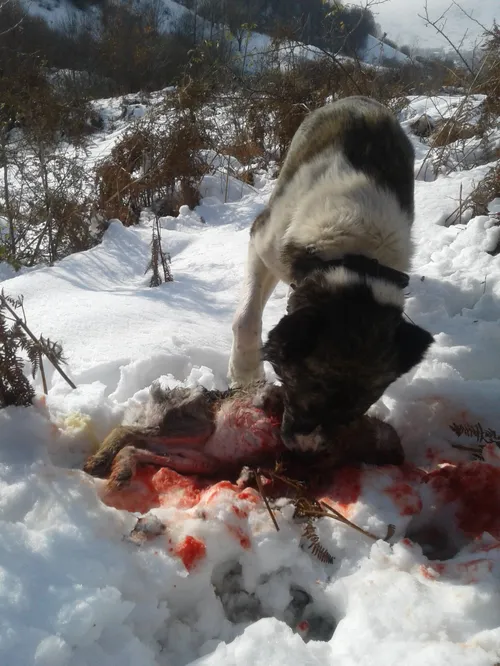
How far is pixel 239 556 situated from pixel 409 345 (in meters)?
1.04

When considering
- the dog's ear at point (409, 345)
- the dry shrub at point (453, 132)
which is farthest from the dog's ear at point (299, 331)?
the dry shrub at point (453, 132)

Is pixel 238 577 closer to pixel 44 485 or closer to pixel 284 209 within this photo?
pixel 44 485

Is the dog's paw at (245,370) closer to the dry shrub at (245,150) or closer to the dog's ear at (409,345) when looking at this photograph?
the dog's ear at (409,345)

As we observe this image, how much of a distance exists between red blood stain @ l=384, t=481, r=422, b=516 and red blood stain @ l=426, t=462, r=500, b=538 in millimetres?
94

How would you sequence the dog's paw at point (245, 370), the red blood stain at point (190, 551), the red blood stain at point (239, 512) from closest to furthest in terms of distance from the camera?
the red blood stain at point (190, 551), the red blood stain at point (239, 512), the dog's paw at point (245, 370)

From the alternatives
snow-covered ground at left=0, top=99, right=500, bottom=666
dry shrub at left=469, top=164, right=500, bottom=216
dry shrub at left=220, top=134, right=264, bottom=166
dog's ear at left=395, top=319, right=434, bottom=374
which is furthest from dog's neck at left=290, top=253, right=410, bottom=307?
dry shrub at left=220, top=134, right=264, bottom=166

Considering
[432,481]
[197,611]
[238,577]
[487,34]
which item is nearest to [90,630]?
[197,611]

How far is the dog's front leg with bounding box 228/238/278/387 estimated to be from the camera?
2969 mm

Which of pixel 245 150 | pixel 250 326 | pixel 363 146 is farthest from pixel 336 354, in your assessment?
pixel 245 150

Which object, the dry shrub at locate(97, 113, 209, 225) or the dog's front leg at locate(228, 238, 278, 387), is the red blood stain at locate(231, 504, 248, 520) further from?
the dry shrub at locate(97, 113, 209, 225)

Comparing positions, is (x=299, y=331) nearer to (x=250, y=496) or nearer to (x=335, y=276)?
(x=335, y=276)

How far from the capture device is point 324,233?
2.44 m

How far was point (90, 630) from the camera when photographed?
4.01 ft

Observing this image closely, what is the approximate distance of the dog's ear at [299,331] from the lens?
1991 mm
